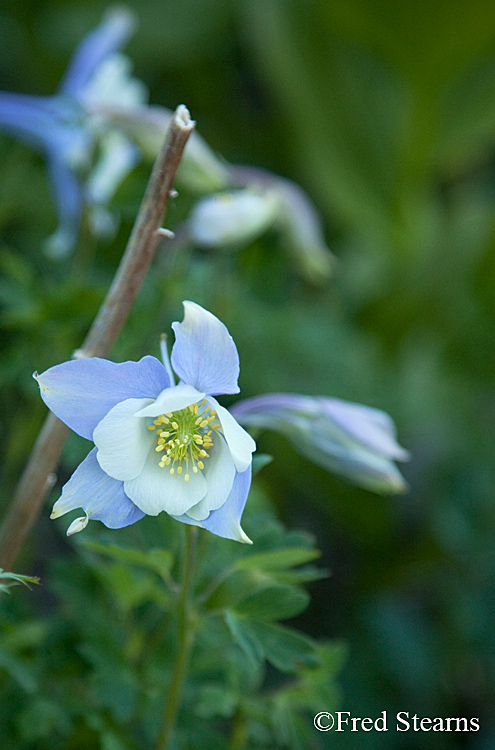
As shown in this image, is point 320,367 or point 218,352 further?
point 320,367

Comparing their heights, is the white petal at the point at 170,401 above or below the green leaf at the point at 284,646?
above

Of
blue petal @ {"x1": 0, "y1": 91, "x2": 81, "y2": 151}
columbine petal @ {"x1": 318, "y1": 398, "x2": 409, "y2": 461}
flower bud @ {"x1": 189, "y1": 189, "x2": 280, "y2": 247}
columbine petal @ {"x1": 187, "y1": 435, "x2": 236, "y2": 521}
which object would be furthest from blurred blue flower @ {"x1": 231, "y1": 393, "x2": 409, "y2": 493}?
blue petal @ {"x1": 0, "y1": 91, "x2": 81, "y2": 151}

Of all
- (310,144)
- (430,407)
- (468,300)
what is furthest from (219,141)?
(430,407)

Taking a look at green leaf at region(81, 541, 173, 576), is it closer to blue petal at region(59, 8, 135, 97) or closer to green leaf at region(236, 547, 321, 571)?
green leaf at region(236, 547, 321, 571)

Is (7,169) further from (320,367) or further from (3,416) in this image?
(320,367)

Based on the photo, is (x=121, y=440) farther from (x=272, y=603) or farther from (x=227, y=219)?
(x=227, y=219)

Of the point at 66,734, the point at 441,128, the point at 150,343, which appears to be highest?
the point at 441,128

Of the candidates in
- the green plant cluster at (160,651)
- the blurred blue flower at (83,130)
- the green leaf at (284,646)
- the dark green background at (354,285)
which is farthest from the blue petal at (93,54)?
the green leaf at (284,646)

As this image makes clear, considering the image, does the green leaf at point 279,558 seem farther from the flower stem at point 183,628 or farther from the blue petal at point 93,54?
the blue petal at point 93,54
